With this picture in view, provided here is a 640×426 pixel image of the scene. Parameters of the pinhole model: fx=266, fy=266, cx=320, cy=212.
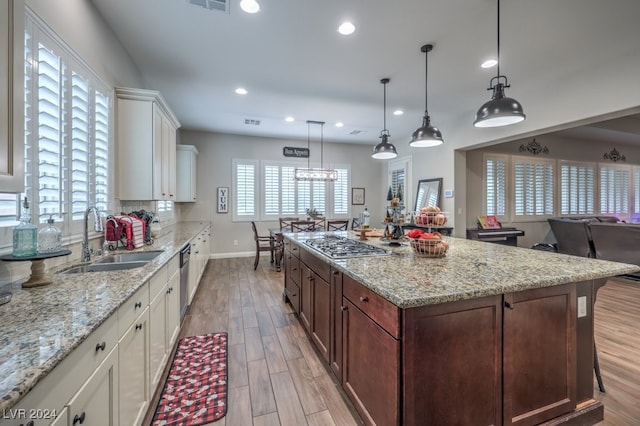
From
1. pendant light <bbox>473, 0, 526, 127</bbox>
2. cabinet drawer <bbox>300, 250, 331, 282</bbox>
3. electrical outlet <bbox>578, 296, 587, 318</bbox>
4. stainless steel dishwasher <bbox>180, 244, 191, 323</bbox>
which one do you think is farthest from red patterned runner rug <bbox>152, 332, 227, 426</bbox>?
pendant light <bbox>473, 0, 526, 127</bbox>

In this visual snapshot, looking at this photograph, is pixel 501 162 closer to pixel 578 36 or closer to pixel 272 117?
pixel 578 36

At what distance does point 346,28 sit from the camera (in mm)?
2566

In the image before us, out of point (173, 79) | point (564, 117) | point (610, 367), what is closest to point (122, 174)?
point (173, 79)

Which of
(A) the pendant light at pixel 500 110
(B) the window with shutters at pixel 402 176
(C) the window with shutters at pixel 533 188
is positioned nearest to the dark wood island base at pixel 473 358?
(A) the pendant light at pixel 500 110

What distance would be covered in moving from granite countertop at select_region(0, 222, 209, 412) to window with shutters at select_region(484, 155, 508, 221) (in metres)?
6.46

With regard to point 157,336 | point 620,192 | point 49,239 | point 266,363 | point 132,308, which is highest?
point 620,192

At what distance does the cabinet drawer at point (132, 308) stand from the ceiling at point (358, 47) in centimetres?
235

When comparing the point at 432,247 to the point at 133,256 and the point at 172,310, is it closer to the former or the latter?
the point at 172,310

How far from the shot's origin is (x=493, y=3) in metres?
2.23

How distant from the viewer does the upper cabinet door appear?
1.01 meters

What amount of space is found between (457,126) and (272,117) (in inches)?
143

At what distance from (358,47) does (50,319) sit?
10.6 ft

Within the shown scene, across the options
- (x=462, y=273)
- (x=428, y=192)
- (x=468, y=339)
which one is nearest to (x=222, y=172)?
(x=428, y=192)

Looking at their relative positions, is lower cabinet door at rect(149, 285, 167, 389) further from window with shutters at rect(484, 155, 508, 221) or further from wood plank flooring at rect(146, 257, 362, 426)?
window with shutters at rect(484, 155, 508, 221)
